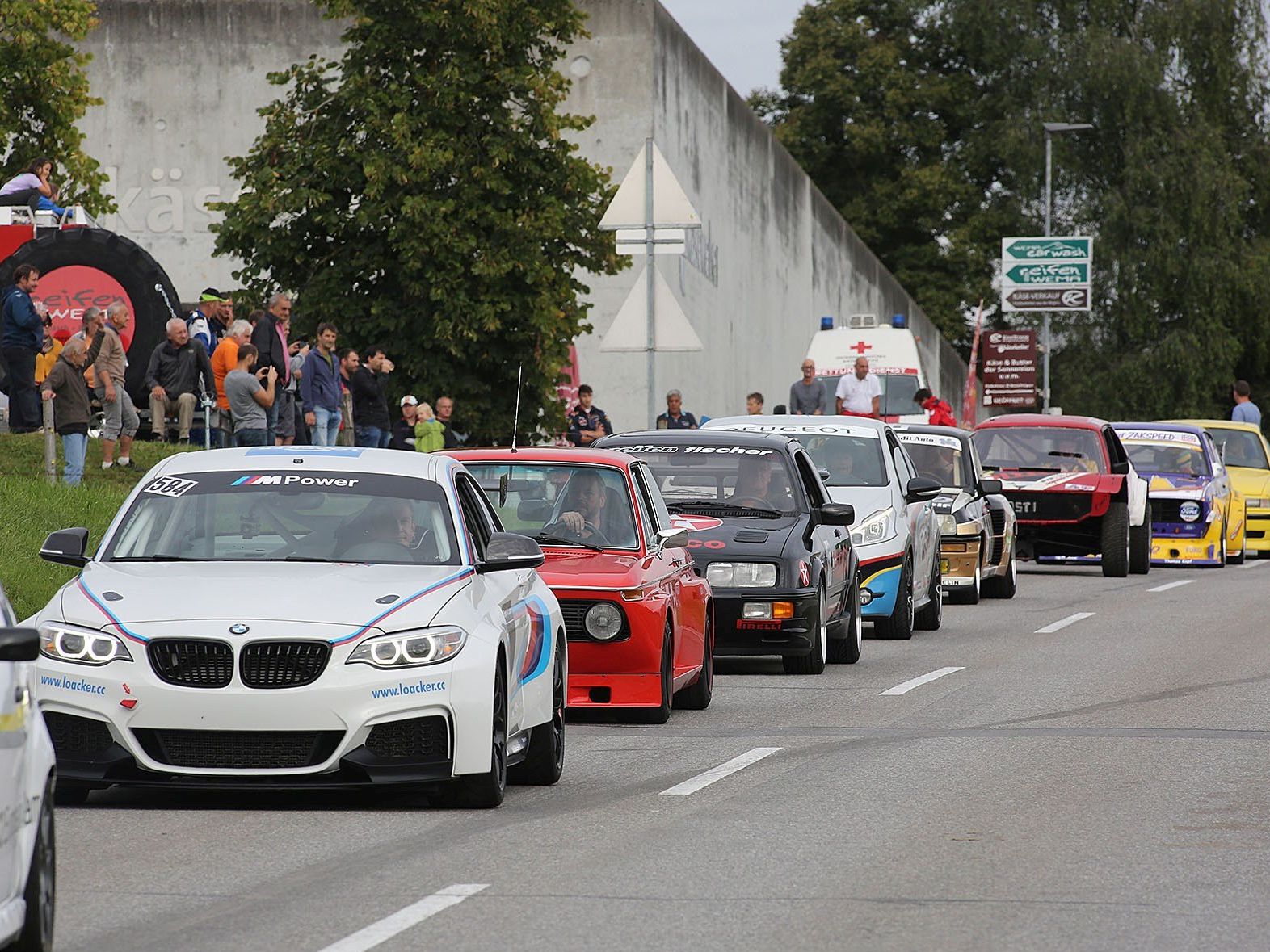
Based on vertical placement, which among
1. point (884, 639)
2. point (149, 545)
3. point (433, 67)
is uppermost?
point (433, 67)

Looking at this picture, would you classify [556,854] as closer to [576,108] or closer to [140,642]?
[140,642]

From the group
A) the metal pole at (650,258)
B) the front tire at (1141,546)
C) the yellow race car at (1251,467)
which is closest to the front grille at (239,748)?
the metal pole at (650,258)

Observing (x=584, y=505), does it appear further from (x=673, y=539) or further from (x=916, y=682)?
(x=916, y=682)

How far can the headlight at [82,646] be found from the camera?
9.27 m

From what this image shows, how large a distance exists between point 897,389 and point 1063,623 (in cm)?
1559

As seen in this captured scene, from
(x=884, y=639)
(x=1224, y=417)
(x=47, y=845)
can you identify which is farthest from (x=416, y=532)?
(x=1224, y=417)

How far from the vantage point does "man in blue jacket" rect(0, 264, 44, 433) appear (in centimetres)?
2152

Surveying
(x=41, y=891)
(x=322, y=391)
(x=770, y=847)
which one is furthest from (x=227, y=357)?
(x=41, y=891)

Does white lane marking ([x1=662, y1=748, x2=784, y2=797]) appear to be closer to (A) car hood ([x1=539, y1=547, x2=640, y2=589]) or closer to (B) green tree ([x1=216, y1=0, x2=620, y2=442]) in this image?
(A) car hood ([x1=539, y1=547, x2=640, y2=589])

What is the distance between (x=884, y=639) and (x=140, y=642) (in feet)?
37.3

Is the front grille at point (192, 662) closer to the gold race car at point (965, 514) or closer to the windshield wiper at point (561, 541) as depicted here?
the windshield wiper at point (561, 541)

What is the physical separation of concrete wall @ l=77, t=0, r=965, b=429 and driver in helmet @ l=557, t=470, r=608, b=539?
22297mm

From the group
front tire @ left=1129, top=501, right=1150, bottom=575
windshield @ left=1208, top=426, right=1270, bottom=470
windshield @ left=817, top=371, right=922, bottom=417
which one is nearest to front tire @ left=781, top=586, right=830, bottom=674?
front tire @ left=1129, top=501, right=1150, bottom=575

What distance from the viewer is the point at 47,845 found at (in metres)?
6.18
